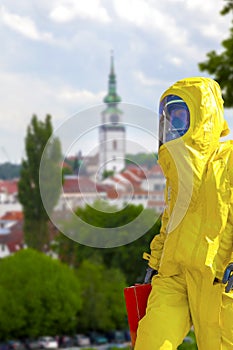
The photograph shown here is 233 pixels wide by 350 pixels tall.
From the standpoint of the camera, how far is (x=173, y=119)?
4.59 metres

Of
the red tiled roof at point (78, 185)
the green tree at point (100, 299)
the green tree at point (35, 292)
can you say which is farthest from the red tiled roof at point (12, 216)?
the red tiled roof at point (78, 185)

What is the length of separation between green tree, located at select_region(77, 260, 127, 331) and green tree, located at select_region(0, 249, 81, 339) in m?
0.94

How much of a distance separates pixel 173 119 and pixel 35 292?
22.3 m

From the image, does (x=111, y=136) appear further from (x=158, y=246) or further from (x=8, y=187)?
(x=8, y=187)

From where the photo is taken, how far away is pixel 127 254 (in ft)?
101

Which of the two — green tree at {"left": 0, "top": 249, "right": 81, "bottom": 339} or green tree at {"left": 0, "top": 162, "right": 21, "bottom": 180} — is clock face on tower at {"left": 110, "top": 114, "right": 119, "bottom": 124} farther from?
green tree at {"left": 0, "top": 162, "right": 21, "bottom": 180}

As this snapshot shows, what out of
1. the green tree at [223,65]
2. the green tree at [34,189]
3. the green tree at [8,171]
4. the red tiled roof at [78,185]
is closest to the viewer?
the red tiled roof at [78,185]

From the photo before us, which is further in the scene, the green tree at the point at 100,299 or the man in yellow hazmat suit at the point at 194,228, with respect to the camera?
the green tree at the point at 100,299

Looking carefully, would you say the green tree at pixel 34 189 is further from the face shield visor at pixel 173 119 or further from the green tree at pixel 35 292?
the face shield visor at pixel 173 119

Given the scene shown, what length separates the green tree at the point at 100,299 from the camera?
28000mm

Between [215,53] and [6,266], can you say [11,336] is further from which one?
[215,53]

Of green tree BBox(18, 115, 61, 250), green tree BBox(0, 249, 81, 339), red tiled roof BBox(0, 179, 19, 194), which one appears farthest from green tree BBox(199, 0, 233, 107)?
red tiled roof BBox(0, 179, 19, 194)

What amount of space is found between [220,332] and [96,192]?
1324mm

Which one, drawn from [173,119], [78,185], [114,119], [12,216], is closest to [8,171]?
[12,216]
